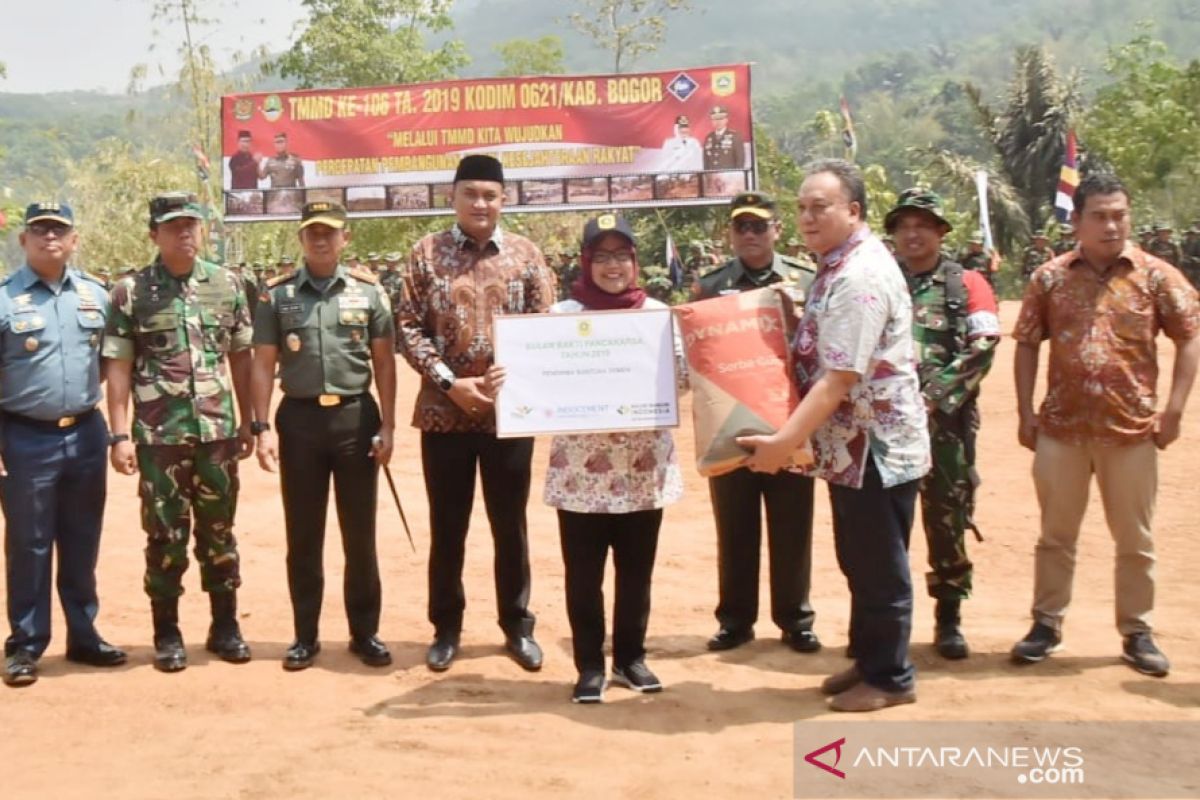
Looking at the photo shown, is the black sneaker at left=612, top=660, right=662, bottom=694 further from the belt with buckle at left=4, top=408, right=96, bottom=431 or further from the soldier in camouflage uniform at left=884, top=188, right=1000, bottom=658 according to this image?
→ the belt with buckle at left=4, top=408, right=96, bottom=431

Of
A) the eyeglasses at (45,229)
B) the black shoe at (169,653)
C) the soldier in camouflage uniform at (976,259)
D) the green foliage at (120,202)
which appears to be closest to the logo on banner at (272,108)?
the soldier in camouflage uniform at (976,259)

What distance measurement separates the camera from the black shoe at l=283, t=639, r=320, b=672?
205 inches

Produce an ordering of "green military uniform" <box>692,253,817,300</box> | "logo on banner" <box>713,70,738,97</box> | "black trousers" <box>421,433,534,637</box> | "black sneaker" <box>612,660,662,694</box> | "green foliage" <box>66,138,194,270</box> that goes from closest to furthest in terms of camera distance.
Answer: "black sneaker" <box>612,660,662,694</box>, "black trousers" <box>421,433,534,637</box>, "green military uniform" <box>692,253,817,300</box>, "logo on banner" <box>713,70,738,97</box>, "green foliage" <box>66,138,194,270</box>

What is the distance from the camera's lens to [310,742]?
4234 mm

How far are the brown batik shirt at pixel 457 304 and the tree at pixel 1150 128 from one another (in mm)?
32586

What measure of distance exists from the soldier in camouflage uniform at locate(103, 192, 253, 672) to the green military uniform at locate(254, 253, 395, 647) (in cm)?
24

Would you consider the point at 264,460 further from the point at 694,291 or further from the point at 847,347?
the point at 847,347

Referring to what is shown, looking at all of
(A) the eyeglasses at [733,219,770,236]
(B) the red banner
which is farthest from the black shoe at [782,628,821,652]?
(B) the red banner

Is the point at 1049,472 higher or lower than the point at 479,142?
lower

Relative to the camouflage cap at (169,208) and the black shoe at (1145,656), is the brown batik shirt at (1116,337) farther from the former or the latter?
the camouflage cap at (169,208)

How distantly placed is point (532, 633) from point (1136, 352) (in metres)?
2.83

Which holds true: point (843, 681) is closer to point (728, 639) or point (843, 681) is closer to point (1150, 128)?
point (728, 639)

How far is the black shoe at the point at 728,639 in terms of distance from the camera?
5.41m

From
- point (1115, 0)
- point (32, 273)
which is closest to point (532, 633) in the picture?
point (32, 273)
